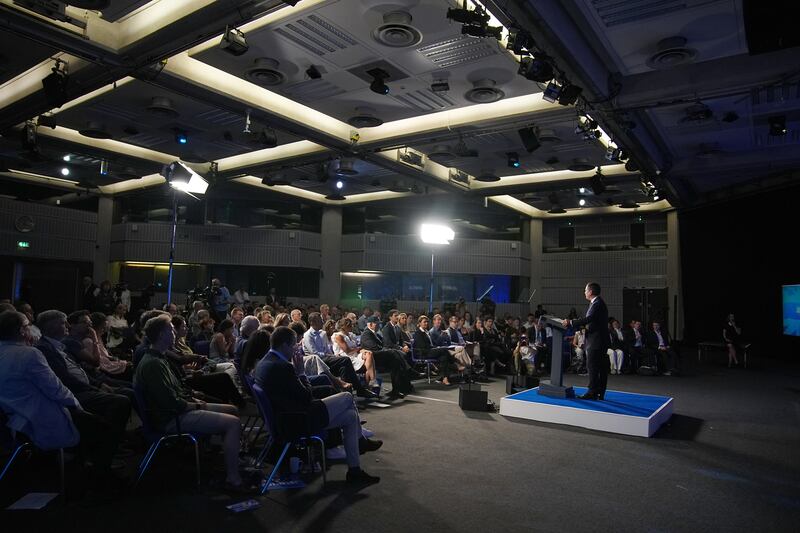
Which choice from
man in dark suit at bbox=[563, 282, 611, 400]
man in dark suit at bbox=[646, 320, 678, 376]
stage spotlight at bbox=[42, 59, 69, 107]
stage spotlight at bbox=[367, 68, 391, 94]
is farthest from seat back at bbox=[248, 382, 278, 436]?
man in dark suit at bbox=[646, 320, 678, 376]

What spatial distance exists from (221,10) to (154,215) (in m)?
11.6

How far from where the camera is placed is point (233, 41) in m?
5.62

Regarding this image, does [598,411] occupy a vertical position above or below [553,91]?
below

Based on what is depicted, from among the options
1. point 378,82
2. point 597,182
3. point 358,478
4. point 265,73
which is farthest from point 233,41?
point 597,182

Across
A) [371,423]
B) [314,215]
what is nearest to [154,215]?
[314,215]

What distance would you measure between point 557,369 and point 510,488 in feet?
10.4

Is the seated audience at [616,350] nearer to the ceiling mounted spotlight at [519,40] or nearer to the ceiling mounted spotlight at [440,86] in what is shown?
the ceiling mounted spotlight at [440,86]

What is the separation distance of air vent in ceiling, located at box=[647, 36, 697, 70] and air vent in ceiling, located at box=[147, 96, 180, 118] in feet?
23.5

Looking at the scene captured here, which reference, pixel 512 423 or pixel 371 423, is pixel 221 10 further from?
pixel 512 423

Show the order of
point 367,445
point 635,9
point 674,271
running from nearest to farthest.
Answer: point 367,445
point 635,9
point 674,271

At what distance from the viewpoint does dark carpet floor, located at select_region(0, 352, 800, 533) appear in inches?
128

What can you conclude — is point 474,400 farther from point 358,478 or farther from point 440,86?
point 440,86

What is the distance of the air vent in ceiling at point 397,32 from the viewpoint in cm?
577

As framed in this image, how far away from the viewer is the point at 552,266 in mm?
17844
